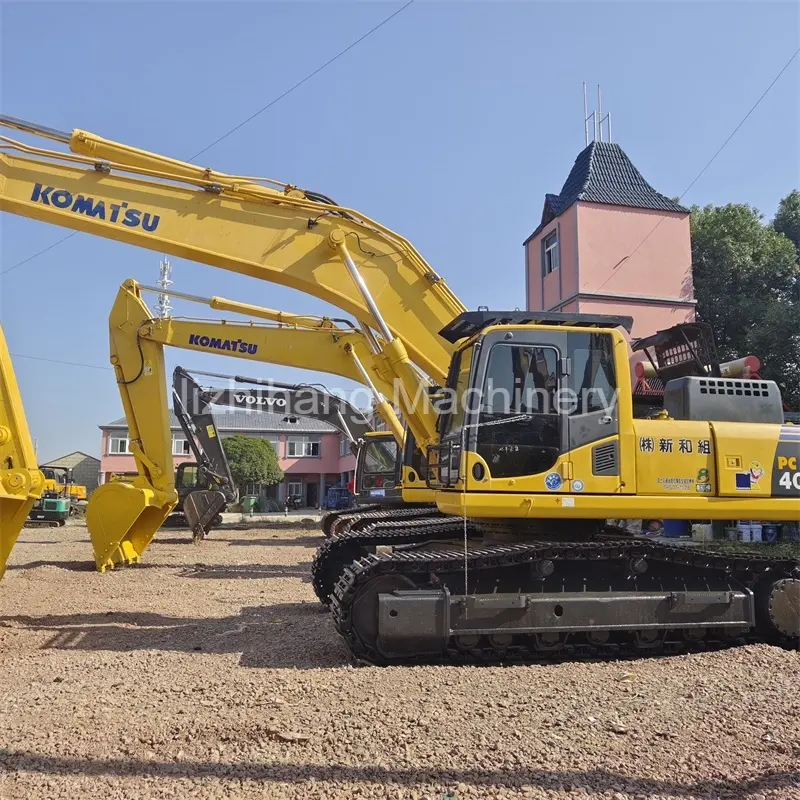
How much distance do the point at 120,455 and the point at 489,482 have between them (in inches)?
2001

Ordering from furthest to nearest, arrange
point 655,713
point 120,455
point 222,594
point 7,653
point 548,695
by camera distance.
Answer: point 120,455, point 222,594, point 7,653, point 548,695, point 655,713

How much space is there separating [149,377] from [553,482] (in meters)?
8.06

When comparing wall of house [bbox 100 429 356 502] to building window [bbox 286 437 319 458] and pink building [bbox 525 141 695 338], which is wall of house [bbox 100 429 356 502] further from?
pink building [bbox 525 141 695 338]

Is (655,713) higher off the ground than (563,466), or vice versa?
(563,466)

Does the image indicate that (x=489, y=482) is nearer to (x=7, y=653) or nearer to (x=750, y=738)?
(x=750, y=738)

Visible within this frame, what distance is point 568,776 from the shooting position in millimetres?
3637

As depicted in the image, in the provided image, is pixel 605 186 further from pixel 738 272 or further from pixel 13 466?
pixel 13 466

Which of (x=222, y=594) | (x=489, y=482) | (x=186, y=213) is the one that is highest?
(x=186, y=213)

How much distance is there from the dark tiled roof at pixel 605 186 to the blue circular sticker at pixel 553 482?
48.4ft

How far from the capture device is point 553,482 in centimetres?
601

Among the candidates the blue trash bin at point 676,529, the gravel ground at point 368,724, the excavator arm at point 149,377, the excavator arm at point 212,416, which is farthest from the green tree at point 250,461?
the gravel ground at point 368,724

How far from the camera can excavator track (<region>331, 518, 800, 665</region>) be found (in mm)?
5820

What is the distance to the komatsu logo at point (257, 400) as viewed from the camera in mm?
19328

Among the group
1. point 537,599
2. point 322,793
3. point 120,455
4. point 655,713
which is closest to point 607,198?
point 537,599
